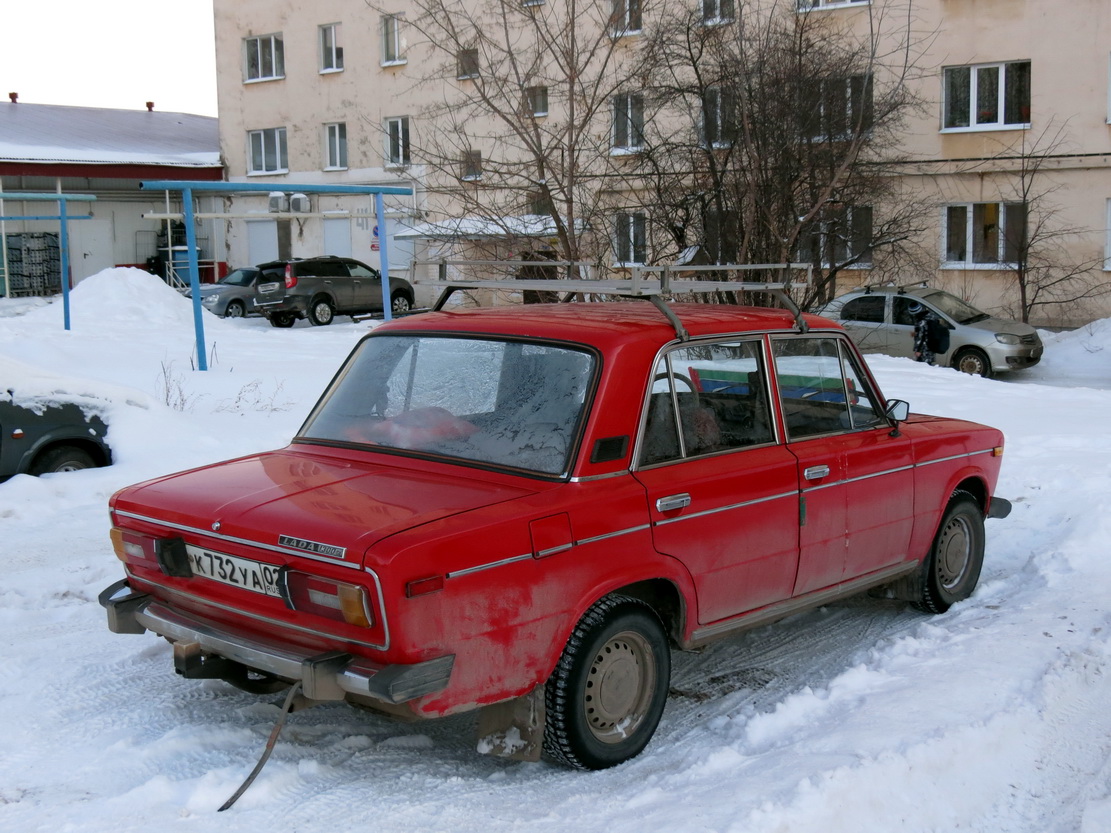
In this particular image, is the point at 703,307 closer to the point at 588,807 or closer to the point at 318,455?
the point at 318,455

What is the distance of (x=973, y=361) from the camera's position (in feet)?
60.9

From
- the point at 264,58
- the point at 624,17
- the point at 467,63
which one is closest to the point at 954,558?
the point at 624,17

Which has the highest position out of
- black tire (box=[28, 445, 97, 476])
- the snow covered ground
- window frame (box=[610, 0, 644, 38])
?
window frame (box=[610, 0, 644, 38])

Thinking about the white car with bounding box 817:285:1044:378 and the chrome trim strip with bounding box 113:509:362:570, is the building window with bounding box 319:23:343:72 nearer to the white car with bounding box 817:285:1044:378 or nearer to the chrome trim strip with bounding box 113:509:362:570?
the white car with bounding box 817:285:1044:378

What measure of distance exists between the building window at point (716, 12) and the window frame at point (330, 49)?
20971mm

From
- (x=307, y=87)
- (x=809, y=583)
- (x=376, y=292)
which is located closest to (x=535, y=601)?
(x=809, y=583)

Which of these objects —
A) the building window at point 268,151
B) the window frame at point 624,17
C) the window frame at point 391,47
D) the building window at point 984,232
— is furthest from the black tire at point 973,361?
the building window at point 268,151

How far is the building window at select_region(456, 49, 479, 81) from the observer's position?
490 inches

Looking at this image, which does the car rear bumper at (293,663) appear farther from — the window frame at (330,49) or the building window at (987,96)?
the window frame at (330,49)

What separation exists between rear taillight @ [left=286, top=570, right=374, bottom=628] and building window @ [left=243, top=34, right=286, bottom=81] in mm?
36358

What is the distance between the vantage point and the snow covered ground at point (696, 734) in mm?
3688

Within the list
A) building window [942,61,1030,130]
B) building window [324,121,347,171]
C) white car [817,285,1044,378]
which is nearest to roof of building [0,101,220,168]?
building window [324,121,347,171]

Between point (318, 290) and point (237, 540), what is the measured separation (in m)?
24.5

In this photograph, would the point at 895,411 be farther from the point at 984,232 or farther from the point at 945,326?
the point at 984,232
